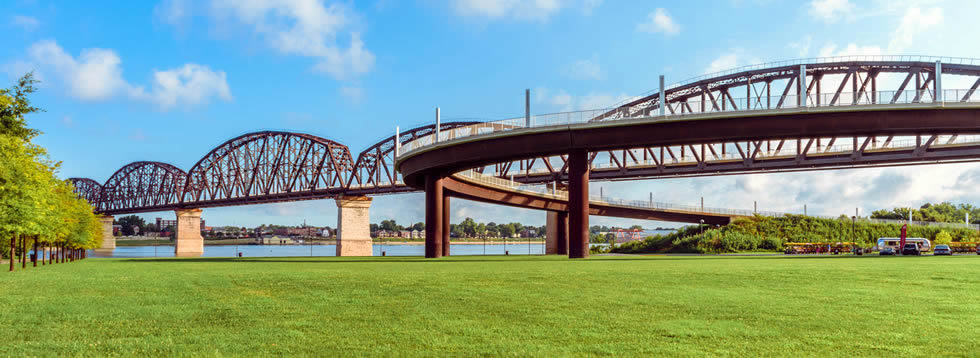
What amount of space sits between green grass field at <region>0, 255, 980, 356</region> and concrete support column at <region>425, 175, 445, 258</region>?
34.4 m

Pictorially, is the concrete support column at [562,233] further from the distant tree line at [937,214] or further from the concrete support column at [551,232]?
the distant tree line at [937,214]

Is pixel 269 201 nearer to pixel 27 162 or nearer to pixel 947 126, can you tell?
pixel 27 162

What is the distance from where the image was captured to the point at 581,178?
139 ft

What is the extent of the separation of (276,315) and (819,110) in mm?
37614

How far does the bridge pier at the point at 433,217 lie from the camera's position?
5328cm

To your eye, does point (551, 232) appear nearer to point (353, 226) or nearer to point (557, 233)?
point (557, 233)

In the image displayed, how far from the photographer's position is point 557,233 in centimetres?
8656

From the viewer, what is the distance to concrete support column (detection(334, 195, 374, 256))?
115 metres

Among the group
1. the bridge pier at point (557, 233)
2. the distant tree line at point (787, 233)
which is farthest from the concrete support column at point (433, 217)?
the distant tree line at point (787, 233)

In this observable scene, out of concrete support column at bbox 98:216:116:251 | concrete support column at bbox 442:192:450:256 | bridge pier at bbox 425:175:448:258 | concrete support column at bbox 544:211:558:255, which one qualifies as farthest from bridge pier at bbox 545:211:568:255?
concrete support column at bbox 98:216:116:251

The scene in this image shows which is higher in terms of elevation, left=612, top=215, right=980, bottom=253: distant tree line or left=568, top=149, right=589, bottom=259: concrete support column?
left=568, top=149, right=589, bottom=259: concrete support column

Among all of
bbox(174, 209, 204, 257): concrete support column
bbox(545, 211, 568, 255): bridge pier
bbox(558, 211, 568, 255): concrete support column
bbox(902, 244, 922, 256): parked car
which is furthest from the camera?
bbox(174, 209, 204, 257): concrete support column

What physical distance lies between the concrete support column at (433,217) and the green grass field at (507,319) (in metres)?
34.4

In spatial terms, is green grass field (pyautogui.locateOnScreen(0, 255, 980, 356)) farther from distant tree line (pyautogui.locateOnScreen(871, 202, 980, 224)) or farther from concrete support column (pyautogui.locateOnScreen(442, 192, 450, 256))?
distant tree line (pyautogui.locateOnScreen(871, 202, 980, 224))
